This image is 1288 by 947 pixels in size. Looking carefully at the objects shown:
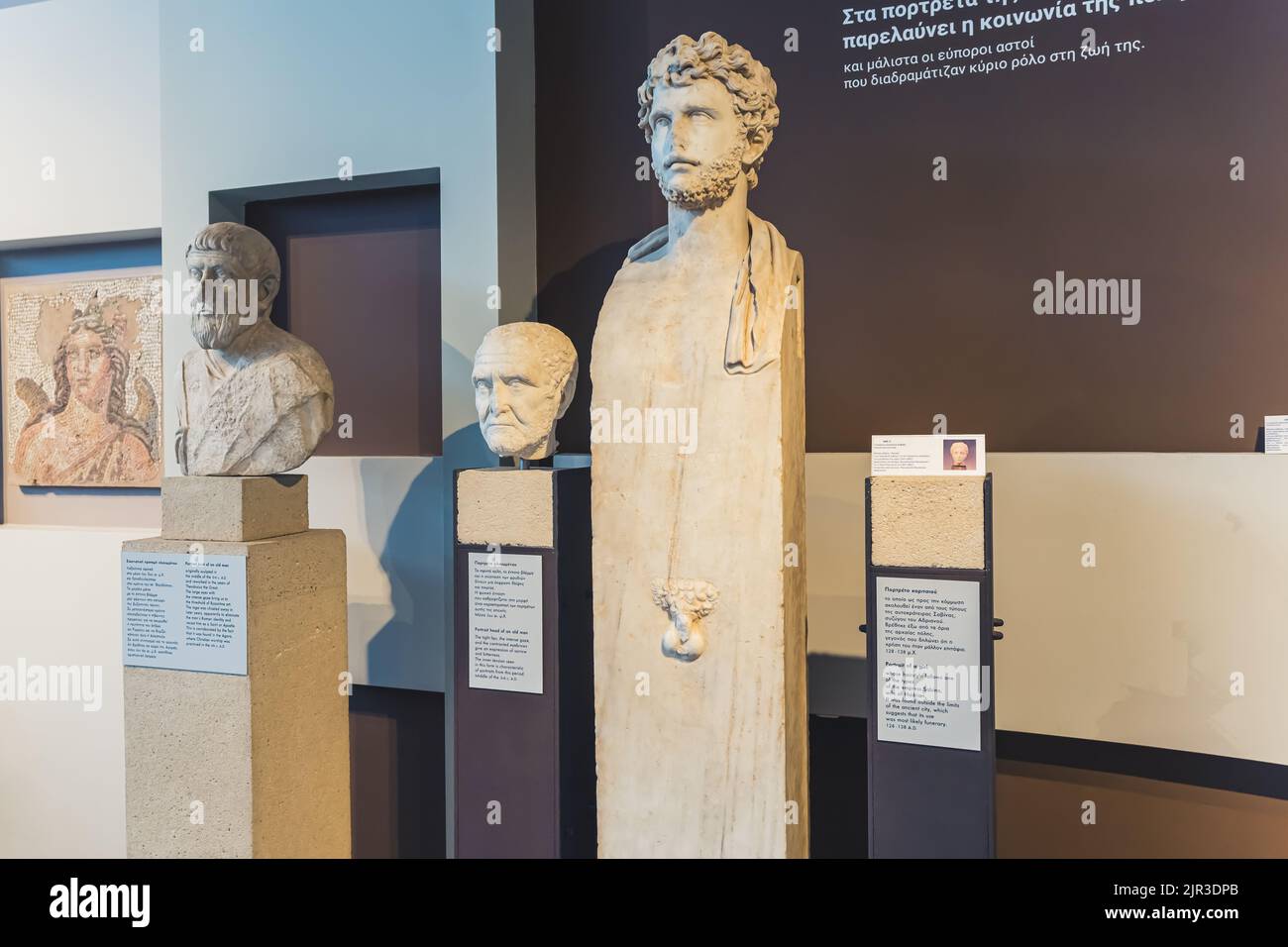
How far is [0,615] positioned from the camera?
4668mm

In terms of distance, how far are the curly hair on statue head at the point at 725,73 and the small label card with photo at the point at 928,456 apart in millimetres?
925

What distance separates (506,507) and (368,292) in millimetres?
1796

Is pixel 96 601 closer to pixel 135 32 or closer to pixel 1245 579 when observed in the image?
pixel 135 32

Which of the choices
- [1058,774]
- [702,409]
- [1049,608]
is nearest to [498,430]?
[702,409]

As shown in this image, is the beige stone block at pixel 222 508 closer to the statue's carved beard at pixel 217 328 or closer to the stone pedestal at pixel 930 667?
the statue's carved beard at pixel 217 328

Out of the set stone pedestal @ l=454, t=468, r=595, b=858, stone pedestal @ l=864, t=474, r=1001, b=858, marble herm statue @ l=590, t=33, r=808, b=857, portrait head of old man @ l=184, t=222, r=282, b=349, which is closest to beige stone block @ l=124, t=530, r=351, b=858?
stone pedestal @ l=454, t=468, r=595, b=858

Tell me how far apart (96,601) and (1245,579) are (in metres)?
4.69

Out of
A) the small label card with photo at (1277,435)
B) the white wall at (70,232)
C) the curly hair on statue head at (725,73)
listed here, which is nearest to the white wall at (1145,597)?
the small label card with photo at (1277,435)

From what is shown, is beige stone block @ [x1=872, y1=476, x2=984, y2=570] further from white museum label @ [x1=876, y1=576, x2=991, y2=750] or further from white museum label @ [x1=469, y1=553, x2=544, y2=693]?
white museum label @ [x1=469, y1=553, x2=544, y2=693]

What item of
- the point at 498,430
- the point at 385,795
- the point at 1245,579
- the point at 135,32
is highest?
the point at 135,32

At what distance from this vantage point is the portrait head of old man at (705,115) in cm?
262

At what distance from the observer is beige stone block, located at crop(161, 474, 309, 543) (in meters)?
2.98

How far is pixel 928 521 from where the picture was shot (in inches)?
97.0

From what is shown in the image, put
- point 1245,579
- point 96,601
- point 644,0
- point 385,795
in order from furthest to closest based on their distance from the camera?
1. point 96,601
2. point 385,795
3. point 644,0
4. point 1245,579
